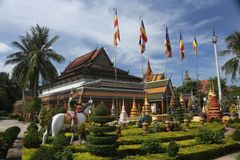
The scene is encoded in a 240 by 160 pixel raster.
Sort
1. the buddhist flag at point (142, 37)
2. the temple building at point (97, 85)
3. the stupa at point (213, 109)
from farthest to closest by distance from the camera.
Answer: the temple building at point (97, 85), the stupa at point (213, 109), the buddhist flag at point (142, 37)

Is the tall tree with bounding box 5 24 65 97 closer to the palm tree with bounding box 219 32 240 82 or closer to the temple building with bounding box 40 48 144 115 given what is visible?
the temple building with bounding box 40 48 144 115

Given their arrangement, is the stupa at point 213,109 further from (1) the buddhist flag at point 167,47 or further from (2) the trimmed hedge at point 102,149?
(2) the trimmed hedge at point 102,149

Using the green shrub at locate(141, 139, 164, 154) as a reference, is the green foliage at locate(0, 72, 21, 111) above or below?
above

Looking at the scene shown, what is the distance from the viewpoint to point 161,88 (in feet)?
158

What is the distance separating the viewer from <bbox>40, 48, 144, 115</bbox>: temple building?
3847 centimetres

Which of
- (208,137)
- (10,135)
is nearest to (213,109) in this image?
(208,137)

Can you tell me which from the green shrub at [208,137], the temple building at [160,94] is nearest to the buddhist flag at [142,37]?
the green shrub at [208,137]

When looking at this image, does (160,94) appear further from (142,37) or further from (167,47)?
(142,37)

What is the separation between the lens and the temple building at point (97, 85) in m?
38.5

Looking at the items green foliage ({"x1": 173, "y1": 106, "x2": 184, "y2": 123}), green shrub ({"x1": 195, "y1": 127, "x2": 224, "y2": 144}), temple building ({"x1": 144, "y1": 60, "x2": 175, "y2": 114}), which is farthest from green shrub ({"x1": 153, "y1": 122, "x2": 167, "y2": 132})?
temple building ({"x1": 144, "y1": 60, "x2": 175, "y2": 114})

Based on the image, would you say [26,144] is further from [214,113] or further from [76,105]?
[214,113]

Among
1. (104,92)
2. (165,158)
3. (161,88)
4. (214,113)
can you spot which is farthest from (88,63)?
(165,158)

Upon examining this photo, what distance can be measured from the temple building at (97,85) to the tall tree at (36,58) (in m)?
4.67

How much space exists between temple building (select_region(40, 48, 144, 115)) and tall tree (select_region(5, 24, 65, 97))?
4.67 m
